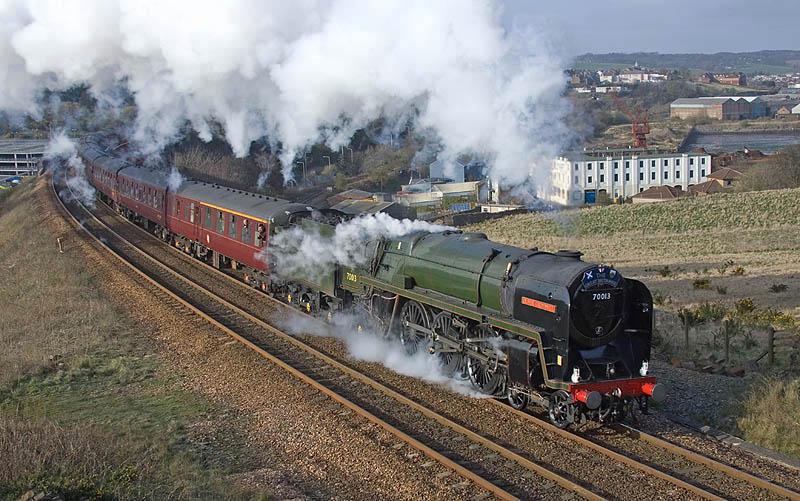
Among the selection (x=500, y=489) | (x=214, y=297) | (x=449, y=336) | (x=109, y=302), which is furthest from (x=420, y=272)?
(x=109, y=302)

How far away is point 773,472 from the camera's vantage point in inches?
451

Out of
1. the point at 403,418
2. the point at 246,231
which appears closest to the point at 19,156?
the point at 246,231

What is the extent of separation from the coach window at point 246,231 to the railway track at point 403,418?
2.01 meters

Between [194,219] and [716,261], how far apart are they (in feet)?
80.3

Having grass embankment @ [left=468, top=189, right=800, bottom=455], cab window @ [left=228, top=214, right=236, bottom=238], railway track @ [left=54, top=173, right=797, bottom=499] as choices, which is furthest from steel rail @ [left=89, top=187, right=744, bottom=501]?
cab window @ [left=228, top=214, right=236, bottom=238]

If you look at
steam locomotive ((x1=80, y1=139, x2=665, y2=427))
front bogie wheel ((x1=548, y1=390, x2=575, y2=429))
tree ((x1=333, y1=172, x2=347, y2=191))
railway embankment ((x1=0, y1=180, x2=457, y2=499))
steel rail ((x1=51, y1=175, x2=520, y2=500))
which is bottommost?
railway embankment ((x1=0, y1=180, x2=457, y2=499))

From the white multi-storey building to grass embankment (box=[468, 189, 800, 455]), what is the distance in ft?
2.72

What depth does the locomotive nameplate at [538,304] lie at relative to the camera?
13.2 metres

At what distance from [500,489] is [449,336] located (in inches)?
212

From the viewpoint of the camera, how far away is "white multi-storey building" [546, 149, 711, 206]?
2083 centimetres

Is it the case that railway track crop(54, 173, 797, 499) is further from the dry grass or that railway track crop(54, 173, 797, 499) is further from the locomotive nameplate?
the locomotive nameplate

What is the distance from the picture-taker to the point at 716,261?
38781 mm

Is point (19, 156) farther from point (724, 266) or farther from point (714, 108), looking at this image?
point (714, 108)

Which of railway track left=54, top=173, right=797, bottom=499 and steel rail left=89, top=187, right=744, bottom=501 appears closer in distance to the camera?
railway track left=54, top=173, right=797, bottom=499
